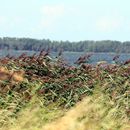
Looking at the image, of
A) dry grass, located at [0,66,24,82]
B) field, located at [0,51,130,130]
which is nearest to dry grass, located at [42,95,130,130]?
field, located at [0,51,130,130]

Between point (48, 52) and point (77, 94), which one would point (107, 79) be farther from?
point (48, 52)

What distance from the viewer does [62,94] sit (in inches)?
442

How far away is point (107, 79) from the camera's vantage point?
11.6 meters

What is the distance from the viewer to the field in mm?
9562

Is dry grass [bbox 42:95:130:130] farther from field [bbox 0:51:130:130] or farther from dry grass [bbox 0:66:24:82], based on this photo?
dry grass [bbox 0:66:24:82]

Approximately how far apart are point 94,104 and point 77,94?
0.93m

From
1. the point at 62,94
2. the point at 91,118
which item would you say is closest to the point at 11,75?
the point at 62,94

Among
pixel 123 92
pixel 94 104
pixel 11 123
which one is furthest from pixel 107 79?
pixel 11 123

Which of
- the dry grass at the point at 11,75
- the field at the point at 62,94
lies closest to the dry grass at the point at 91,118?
the field at the point at 62,94

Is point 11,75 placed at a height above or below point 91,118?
above

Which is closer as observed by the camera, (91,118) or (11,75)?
(91,118)

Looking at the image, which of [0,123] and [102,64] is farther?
[102,64]

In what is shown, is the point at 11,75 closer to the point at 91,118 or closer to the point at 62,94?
the point at 62,94

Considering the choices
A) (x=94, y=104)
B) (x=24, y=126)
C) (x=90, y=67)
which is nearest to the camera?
(x=24, y=126)
